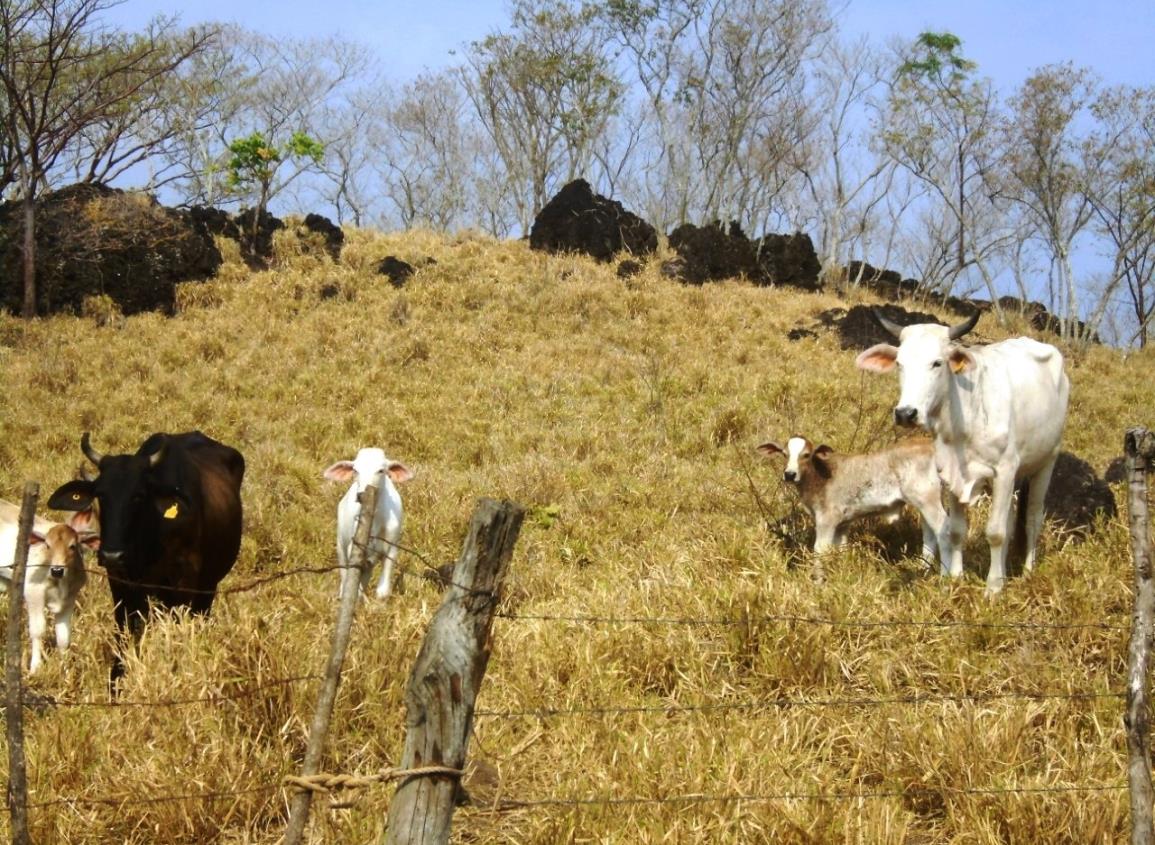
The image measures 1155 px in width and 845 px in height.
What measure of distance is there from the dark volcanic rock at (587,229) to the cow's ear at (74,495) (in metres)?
17.3

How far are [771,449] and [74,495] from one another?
5.69 meters

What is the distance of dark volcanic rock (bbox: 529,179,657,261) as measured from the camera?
23156 millimetres

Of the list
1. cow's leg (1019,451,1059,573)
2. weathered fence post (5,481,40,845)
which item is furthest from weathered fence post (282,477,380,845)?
cow's leg (1019,451,1059,573)

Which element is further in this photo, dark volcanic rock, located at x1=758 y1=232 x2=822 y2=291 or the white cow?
dark volcanic rock, located at x1=758 y1=232 x2=822 y2=291

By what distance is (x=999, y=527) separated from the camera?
7152 mm

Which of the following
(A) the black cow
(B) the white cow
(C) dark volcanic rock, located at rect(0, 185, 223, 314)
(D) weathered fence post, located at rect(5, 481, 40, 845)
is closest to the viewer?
(D) weathered fence post, located at rect(5, 481, 40, 845)

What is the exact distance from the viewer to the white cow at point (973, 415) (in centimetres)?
713

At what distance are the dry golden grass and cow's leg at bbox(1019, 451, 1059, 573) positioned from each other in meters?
0.29

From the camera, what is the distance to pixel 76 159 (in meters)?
27.6

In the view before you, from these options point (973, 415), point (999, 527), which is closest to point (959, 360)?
point (973, 415)

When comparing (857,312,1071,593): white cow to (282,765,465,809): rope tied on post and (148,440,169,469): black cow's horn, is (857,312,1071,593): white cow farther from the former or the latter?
(282,765,465,809): rope tied on post

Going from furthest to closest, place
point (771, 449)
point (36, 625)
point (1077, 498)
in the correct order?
1. point (771, 449)
2. point (1077, 498)
3. point (36, 625)

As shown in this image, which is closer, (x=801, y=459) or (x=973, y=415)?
(x=973, y=415)

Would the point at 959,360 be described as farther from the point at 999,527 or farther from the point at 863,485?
the point at 863,485
